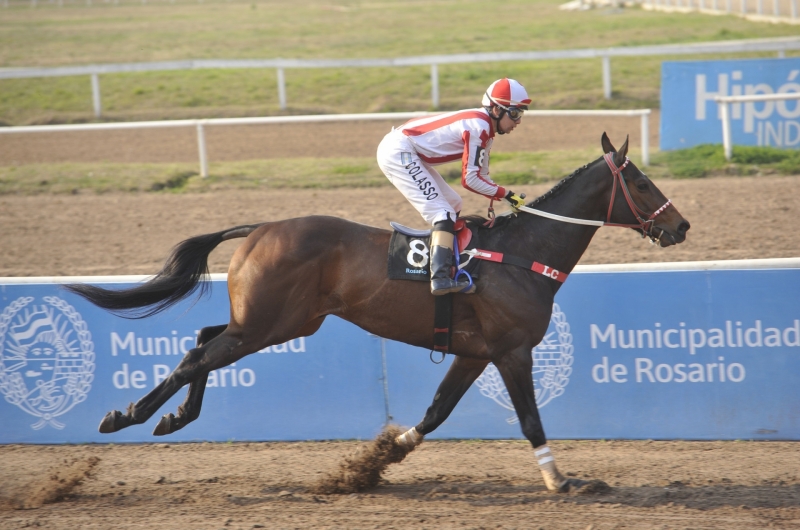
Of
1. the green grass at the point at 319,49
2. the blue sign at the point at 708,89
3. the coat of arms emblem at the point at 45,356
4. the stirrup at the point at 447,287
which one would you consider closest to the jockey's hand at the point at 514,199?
the stirrup at the point at 447,287

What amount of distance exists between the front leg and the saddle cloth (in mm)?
551

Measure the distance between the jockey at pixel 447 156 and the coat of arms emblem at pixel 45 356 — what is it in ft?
8.94

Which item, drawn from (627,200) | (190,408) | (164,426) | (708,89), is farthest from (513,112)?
(708,89)

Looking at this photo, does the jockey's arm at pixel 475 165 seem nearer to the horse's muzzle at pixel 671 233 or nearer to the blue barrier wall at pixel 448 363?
the horse's muzzle at pixel 671 233

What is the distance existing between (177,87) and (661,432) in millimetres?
17240

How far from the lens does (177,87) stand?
20625 millimetres

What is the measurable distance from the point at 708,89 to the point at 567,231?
9.46 m

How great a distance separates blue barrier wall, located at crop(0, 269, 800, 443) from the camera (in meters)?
5.83

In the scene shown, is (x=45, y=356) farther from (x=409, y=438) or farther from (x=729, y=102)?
(x=729, y=102)

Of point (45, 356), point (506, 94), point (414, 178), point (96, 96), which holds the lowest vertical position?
point (45, 356)

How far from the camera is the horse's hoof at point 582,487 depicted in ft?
16.6

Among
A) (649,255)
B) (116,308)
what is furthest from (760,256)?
(116,308)

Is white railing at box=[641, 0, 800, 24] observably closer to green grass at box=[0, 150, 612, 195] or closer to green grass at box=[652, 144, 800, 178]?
green grass at box=[652, 144, 800, 178]

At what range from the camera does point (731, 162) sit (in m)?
12.6
